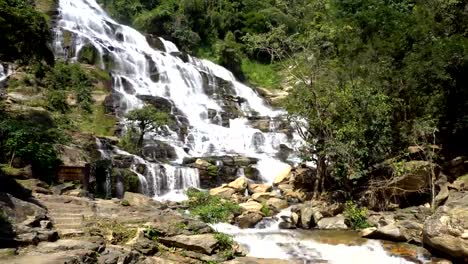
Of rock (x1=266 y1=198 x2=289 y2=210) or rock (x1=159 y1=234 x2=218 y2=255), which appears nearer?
rock (x1=159 y1=234 x2=218 y2=255)

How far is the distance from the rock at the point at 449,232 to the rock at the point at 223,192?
9106 mm

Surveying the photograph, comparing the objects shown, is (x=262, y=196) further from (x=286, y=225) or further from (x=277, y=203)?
(x=286, y=225)

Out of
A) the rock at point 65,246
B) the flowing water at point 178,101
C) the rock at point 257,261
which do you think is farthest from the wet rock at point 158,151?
the rock at point 65,246

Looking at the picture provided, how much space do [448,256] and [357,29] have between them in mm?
15867

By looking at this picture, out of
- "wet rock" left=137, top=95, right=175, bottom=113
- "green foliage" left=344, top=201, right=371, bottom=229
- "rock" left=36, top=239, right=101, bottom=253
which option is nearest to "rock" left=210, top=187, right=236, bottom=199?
"green foliage" left=344, top=201, right=371, bottom=229

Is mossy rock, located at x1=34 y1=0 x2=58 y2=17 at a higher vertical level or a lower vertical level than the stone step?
higher

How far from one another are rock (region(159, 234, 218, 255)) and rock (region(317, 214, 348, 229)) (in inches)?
243

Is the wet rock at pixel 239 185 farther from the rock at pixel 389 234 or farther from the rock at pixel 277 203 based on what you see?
the rock at pixel 389 234

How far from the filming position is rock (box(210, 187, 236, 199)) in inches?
772

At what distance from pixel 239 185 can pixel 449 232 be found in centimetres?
1052

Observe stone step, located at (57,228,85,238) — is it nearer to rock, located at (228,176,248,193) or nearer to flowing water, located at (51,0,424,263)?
flowing water, located at (51,0,424,263)

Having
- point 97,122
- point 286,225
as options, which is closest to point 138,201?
point 286,225

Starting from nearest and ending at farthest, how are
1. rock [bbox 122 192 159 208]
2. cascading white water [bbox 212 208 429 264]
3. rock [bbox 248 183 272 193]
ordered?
cascading white water [bbox 212 208 429 264]
rock [bbox 122 192 159 208]
rock [bbox 248 183 272 193]

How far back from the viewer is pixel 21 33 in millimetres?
15312
